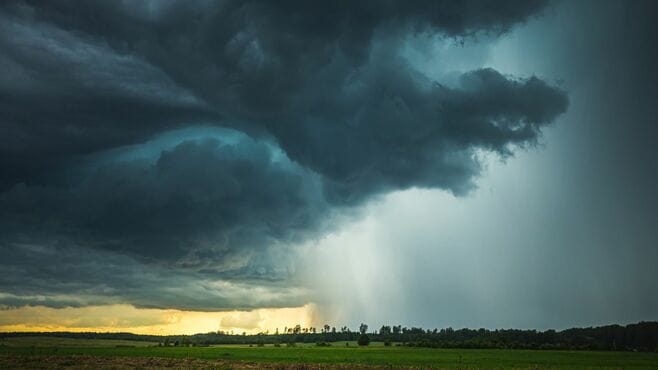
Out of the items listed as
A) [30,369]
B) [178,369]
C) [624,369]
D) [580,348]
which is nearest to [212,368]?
[178,369]

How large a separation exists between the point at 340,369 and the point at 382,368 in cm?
593

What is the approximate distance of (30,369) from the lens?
208ft

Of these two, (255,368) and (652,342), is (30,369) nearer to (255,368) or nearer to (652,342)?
(255,368)

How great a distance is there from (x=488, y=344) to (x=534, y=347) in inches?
642

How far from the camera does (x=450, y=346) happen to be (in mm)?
193250

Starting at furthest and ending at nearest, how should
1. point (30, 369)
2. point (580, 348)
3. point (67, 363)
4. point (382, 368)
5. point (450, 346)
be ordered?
point (450, 346)
point (580, 348)
point (67, 363)
point (382, 368)
point (30, 369)

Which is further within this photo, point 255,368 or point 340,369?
point 255,368

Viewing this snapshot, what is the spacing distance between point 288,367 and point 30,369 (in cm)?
3164

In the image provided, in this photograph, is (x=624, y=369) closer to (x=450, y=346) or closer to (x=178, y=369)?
(x=178, y=369)

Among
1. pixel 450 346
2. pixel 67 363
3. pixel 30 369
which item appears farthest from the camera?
pixel 450 346

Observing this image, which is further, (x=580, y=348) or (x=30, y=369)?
(x=580, y=348)

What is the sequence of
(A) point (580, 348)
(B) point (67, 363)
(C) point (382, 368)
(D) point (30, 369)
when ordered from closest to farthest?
1. (D) point (30, 369)
2. (C) point (382, 368)
3. (B) point (67, 363)
4. (A) point (580, 348)

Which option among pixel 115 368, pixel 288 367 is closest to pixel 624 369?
pixel 288 367

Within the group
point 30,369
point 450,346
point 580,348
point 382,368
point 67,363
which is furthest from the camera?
point 450,346
